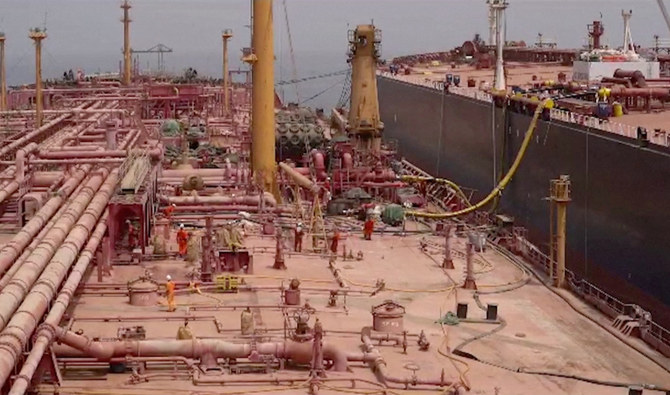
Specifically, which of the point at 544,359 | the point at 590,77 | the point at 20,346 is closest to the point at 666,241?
the point at 544,359

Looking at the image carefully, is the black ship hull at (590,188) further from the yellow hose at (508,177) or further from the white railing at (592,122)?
the yellow hose at (508,177)

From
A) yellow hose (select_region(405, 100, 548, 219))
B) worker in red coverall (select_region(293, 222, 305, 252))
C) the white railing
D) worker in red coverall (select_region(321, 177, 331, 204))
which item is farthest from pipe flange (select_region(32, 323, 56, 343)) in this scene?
worker in red coverall (select_region(321, 177, 331, 204))

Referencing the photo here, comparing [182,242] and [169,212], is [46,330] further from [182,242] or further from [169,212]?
[169,212]

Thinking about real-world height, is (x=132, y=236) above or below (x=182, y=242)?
above

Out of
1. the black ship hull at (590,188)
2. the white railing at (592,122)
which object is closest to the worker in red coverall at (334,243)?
the black ship hull at (590,188)

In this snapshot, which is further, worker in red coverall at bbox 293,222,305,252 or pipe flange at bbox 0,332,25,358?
worker in red coverall at bbox 293,222,305,252

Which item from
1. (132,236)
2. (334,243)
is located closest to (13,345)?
(132,236)

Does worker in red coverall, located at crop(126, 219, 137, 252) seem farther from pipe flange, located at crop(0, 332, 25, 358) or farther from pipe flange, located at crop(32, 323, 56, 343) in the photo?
pipe flange, located at crop(0, 332, 25, 358)

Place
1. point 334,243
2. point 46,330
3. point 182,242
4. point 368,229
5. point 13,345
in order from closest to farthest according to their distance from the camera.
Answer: point 13,345 → point 46,330 → point 182,242 → point 334,243 → point 368,229
